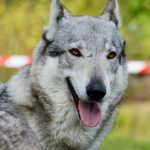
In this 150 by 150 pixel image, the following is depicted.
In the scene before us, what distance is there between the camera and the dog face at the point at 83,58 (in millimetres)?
5980

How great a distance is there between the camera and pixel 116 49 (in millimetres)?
6379

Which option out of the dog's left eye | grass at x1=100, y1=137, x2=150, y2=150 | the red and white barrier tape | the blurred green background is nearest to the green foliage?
the blurred green background

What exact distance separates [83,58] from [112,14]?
36.4 inches

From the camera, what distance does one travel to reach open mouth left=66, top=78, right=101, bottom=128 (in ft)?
20.2

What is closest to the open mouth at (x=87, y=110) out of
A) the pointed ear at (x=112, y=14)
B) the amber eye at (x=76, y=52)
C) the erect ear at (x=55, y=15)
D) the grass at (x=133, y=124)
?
the amber eye at (x=76, y=52)

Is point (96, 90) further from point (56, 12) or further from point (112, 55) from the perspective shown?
point (56, 12)

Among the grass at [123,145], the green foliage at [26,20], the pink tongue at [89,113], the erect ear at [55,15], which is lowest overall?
the green foliage at [26,20]

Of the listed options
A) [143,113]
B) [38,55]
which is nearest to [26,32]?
[143,113]

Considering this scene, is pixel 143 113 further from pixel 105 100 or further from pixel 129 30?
pixel 105 100

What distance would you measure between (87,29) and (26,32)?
36.9 ft

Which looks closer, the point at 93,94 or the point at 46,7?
the point at 93,94

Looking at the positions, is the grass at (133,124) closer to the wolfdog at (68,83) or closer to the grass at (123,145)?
the grass at (123,145)

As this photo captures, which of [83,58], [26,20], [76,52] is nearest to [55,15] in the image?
[76,52]

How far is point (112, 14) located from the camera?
6.92 metres
